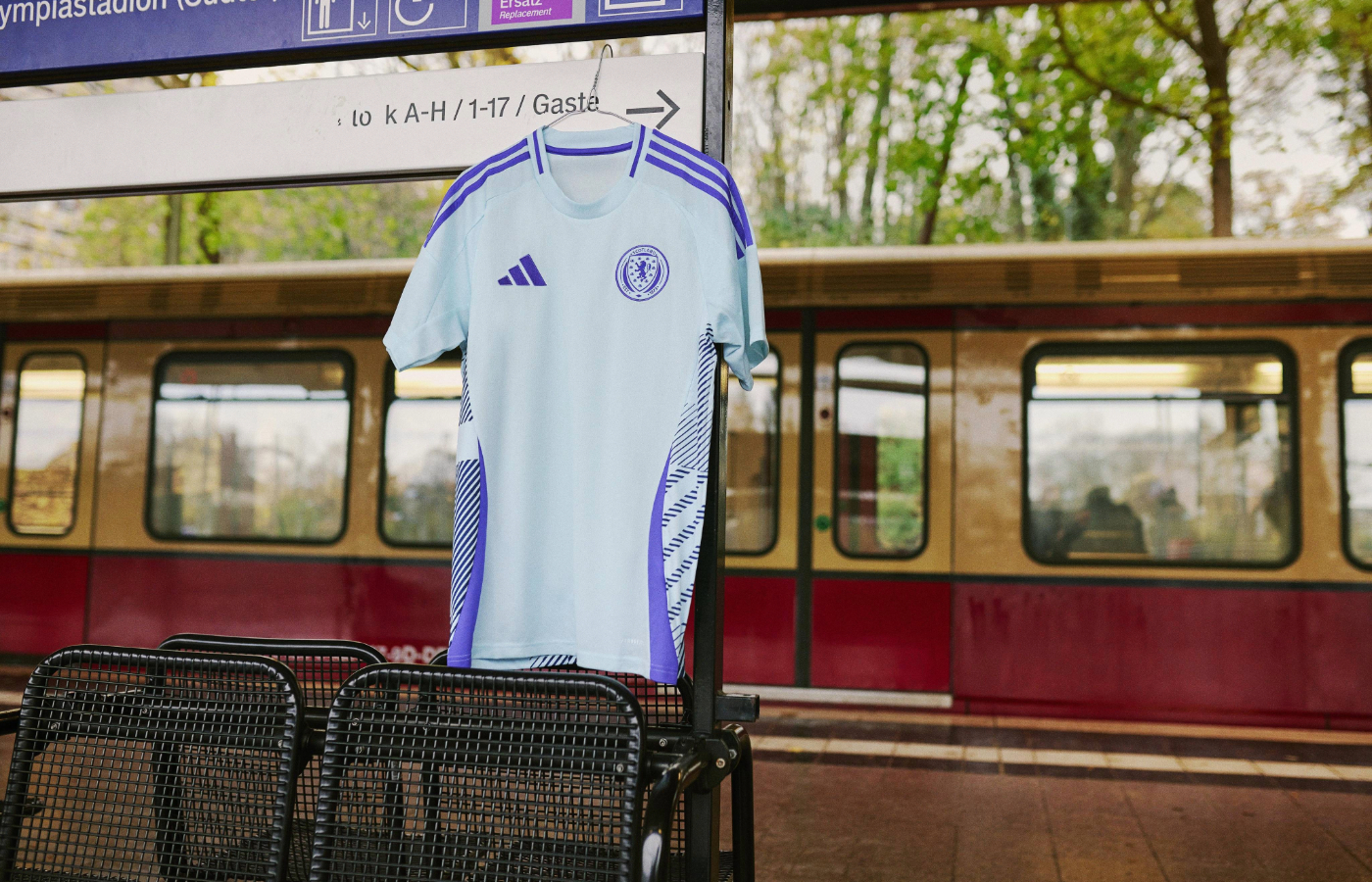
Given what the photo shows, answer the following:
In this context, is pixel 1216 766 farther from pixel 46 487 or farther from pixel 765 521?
pixel 46 487

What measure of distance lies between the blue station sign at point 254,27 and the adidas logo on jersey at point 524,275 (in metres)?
0.66

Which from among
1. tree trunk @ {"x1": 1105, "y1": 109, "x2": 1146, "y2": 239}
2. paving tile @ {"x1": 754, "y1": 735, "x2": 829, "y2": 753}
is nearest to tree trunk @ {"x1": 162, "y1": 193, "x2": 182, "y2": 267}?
paving tile @ {"x1": 754, "y1": 735, "x2": 829, "y2": 753}

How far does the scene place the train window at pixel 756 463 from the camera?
6492 millimetres

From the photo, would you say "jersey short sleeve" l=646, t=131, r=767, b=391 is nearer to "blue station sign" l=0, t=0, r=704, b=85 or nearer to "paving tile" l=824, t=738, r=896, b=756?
"blue station sign" l=0, t=0, r=704, b=85

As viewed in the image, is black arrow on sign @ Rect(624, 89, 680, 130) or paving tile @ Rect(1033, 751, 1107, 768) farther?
paving tile @ Rect(1033, 751, 1107, 768)

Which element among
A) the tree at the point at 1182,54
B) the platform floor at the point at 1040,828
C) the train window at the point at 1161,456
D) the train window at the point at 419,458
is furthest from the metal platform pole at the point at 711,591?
the tree at the point at 1182,54

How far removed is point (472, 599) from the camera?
7.00ft

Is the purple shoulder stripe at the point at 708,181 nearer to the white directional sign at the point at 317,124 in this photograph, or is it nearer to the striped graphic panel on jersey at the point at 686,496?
the striped graphic panel on jersey at the point at 686,496

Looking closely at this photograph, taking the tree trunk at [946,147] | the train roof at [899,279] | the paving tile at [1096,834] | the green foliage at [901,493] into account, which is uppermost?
the tree trunk at [946,147]

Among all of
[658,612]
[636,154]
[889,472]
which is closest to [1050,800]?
[889,472]

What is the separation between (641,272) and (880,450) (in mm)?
4470

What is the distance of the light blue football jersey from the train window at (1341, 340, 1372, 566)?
16.3 feet

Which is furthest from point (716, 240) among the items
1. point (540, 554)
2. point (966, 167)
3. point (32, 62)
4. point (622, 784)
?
point (966, 167)

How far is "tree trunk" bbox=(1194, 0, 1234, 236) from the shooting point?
9.49 meters
